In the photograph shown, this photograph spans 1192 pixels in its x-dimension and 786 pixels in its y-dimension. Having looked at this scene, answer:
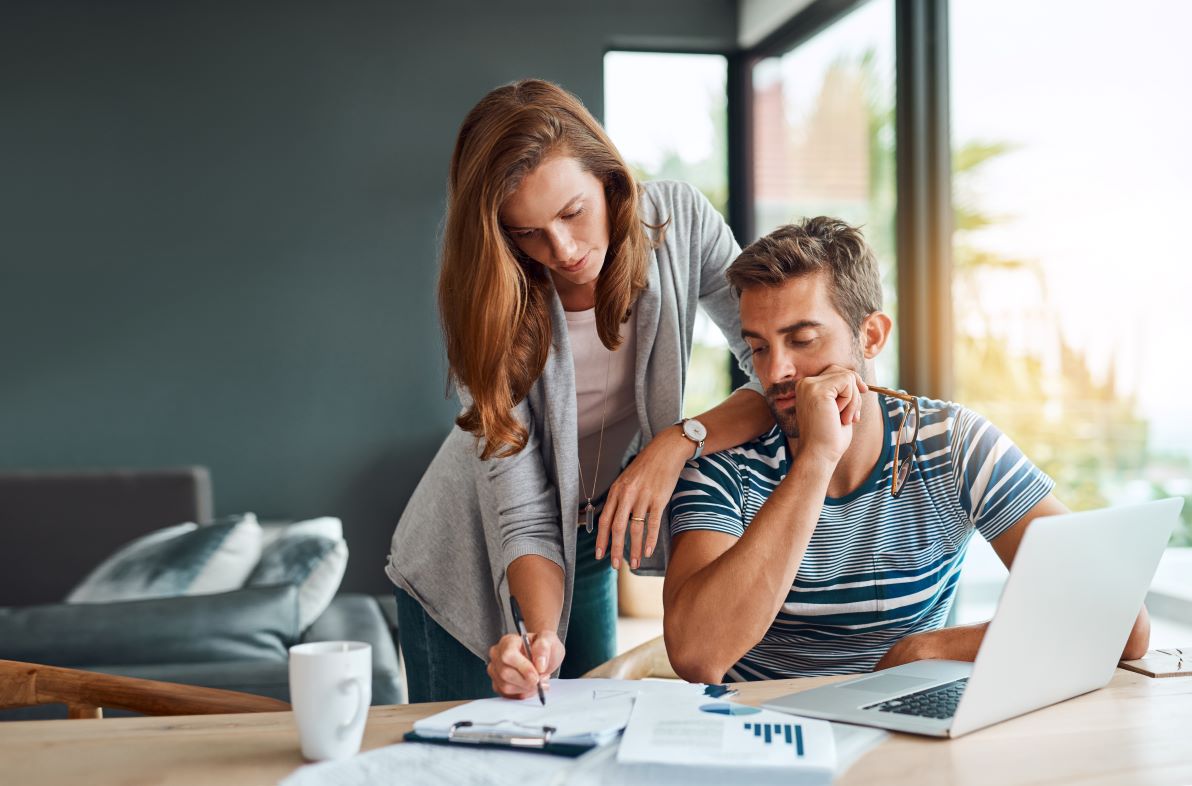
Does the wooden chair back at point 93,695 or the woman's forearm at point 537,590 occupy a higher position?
the woman's forearm at point 537,590

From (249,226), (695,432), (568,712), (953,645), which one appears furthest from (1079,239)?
(249,226)

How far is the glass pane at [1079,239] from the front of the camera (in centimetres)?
261

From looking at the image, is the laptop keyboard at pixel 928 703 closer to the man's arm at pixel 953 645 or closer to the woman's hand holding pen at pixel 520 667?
the man's arm at pixel 953 645

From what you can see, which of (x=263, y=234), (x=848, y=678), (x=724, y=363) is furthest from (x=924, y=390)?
(x=263, y=234)

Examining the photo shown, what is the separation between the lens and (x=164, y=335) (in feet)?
14.5

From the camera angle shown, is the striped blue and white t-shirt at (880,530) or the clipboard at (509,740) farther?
the striped blue and white t-shirt at (880,530)

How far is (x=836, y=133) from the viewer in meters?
3.90

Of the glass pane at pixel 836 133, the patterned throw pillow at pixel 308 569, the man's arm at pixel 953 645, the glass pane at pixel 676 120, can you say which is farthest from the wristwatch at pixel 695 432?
the glass pane at pixel 676 120

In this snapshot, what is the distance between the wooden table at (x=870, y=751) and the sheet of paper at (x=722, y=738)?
0.04 m

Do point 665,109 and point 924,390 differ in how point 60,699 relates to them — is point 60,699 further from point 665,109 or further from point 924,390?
point 665,109

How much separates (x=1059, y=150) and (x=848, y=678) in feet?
7.16

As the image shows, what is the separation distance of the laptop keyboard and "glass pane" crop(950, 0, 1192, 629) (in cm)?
185

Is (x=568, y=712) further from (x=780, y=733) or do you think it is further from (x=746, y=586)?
(x=746, y=586)

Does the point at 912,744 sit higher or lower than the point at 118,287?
lower
